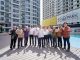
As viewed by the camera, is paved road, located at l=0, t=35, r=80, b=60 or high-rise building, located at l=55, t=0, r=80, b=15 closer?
paved road, located at l=0, t=35, r=80, b=60

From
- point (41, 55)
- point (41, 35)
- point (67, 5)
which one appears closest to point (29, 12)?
point (67, 5)

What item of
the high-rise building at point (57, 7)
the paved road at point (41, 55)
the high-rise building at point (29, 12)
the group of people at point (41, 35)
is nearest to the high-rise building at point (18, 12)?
the high-rise building at point (29, 12)

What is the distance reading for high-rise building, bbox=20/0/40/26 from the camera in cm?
8100

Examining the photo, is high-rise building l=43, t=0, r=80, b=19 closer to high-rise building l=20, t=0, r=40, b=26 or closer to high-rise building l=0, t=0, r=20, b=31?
high-rise building l=20, t=0, r=40, b=26

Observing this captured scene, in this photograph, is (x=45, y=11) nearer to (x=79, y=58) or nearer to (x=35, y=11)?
(x=35, y=11)

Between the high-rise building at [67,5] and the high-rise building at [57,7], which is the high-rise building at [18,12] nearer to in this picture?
the high-rise building at [57,7]

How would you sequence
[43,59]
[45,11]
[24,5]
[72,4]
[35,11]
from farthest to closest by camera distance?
[45,11] < [35,11] < [24,5] < [72,4] < [43,59]

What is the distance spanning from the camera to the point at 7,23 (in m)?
68.6

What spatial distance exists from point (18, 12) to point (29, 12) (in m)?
8.32

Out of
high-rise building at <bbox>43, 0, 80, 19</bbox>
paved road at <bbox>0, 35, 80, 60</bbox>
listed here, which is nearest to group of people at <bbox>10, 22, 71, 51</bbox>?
paved road at <bbox>0, 35, 80, 60</bbox>

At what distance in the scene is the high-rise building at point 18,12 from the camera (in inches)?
2628

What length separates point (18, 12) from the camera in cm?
7750

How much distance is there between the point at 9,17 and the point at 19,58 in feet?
210

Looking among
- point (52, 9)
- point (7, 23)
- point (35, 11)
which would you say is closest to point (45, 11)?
point (52, 9)
